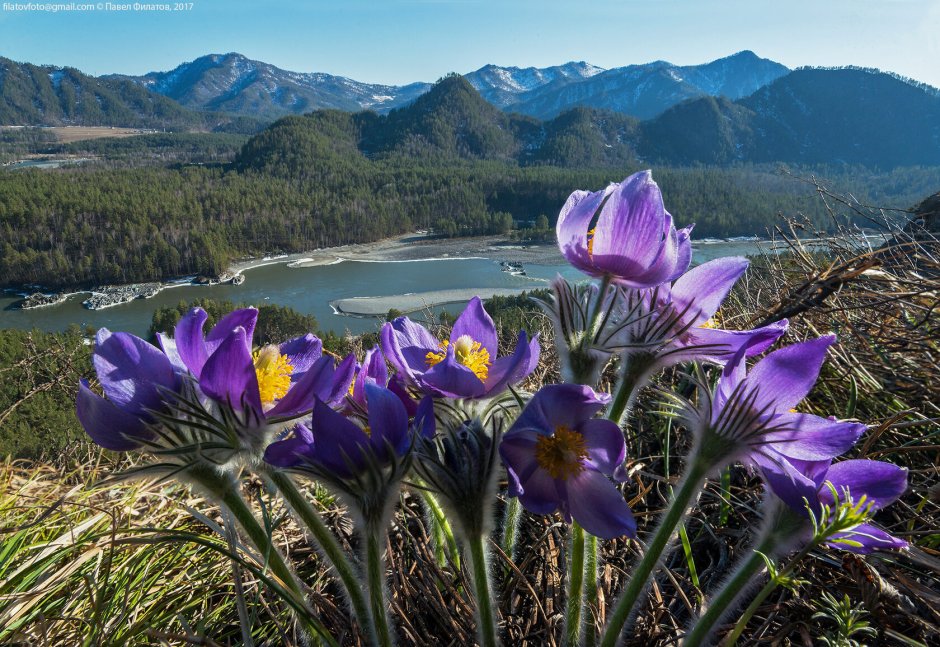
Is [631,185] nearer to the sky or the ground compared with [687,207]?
nearer to the sky

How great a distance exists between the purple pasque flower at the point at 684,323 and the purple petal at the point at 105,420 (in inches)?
20.8

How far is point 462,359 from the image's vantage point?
78 cm

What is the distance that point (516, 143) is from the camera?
116125 millimetres

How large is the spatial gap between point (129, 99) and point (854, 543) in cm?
21563

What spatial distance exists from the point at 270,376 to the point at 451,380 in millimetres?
229

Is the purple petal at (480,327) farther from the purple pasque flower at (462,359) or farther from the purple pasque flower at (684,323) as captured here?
the purple pasque flower at (684,323)

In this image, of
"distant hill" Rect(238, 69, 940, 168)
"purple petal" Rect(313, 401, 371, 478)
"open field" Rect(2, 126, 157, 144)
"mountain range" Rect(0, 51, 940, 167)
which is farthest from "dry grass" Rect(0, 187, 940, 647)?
"open field" Rect(2, 126, 157, 144)

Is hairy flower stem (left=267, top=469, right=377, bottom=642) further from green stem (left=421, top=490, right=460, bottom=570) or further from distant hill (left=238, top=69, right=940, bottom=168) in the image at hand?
distant hill (left=238, top=69, right=940, bottom=168)

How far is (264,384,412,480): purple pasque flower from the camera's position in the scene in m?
0.59

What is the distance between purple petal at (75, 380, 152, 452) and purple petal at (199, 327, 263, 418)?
9 cm

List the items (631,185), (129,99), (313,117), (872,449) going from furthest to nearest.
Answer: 1. (129,99)
2. (313,117)
3. (872,449)
4. (631,185)

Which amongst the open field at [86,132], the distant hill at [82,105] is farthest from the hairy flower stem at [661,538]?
the distant hill at [82,105]

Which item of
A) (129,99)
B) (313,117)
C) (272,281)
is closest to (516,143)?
(313,117)

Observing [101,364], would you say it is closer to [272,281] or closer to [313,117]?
[272,281]
